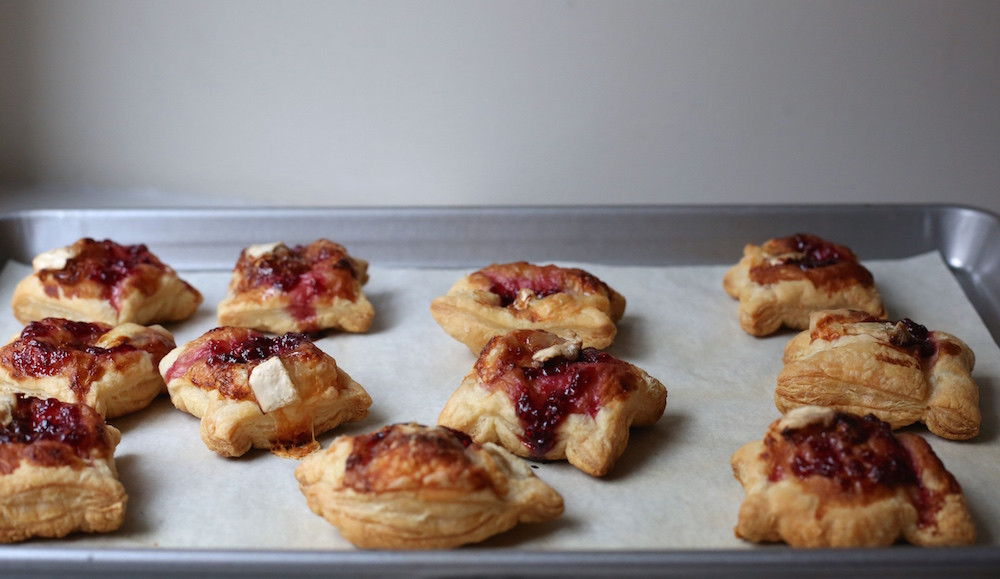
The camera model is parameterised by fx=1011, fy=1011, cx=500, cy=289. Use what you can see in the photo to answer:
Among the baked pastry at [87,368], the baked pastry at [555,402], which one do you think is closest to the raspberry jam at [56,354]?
the baked pastry at [87,368]

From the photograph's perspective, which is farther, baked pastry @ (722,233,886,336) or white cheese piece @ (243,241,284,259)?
white cheese piece @ (243,241,284,259)

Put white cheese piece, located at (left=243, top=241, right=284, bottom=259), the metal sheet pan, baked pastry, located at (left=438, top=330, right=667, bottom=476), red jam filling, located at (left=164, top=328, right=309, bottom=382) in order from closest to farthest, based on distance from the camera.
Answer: baked pastry, located at (left=438, top=330, right=667, bottom=476), red jam filling, located at (left=164, top=328, right=309, bottom=382), white cheese piece, located at (left=243, top=241, right=284, bottom=259), the metal sheet pan

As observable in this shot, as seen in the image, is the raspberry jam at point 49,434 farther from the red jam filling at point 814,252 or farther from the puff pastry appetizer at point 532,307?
the red jam filling at point 814,252

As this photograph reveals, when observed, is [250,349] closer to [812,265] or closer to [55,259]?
[55,259]

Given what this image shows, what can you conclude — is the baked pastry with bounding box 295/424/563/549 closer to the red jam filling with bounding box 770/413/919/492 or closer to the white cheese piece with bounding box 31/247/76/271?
the red jam filling with bounding box 770/413/919/492

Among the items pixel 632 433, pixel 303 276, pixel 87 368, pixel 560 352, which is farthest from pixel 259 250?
pixel 632 433

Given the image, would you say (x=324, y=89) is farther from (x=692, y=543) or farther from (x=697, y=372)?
(x=692, y=543)

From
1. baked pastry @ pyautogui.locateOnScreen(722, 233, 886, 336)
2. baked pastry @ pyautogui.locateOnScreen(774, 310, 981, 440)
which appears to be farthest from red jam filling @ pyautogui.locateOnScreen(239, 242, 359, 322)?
baked pastry @ pyautogui.locateOnScreen(774, 310, 981, 440)
